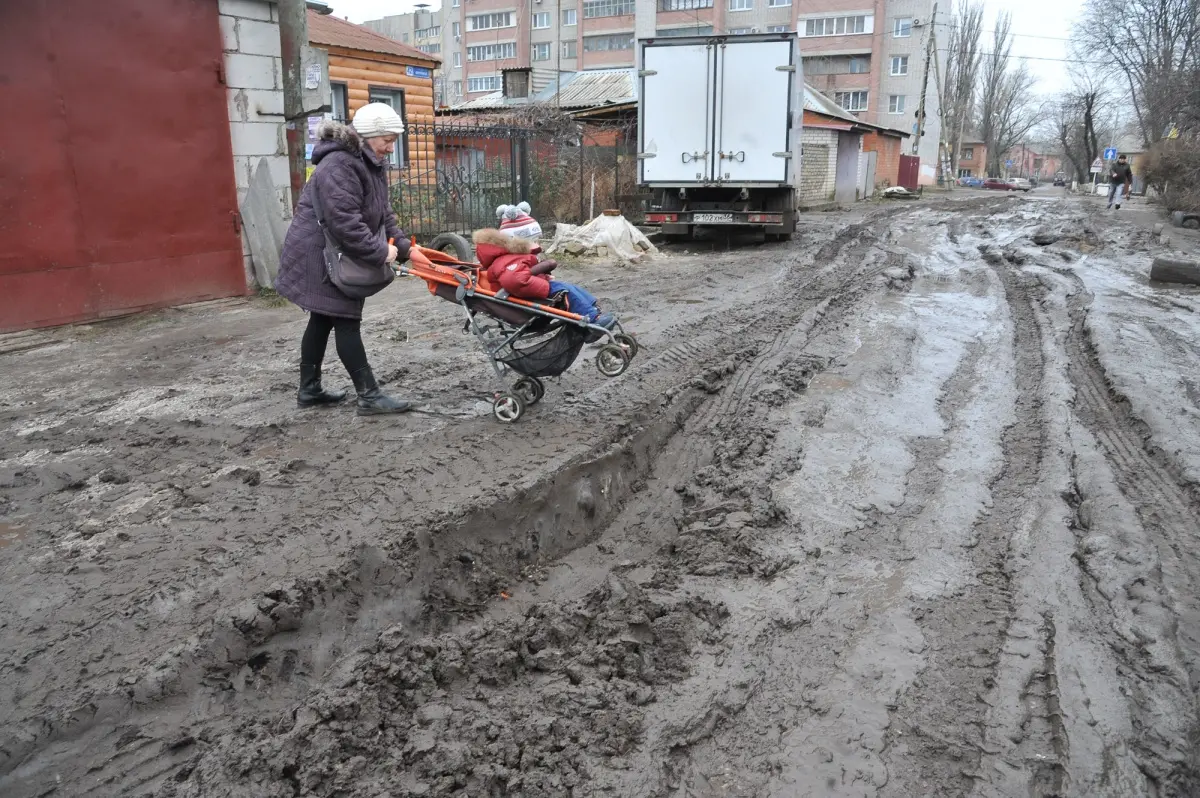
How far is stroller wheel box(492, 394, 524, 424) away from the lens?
511 cm

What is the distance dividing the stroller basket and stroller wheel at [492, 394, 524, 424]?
18cm

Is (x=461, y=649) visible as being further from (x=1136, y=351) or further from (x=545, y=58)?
(x=545, y=58)

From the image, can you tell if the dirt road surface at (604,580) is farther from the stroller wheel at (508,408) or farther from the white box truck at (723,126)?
the white box truck at (723,126)

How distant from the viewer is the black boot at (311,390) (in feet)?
17.4

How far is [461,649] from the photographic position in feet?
10.1

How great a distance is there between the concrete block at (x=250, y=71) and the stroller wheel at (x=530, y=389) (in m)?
5.57

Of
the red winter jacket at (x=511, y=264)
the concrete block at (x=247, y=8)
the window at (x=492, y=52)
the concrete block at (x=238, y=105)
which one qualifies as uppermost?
the window at (x=492, y=52)

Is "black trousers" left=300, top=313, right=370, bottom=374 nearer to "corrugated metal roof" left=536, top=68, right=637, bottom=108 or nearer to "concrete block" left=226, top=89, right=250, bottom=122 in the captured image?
"concrete block" left=226, top=89, right=250, bottom=122

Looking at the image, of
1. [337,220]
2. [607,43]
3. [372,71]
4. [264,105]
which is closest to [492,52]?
[607,43]

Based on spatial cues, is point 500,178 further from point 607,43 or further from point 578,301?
point 607,43

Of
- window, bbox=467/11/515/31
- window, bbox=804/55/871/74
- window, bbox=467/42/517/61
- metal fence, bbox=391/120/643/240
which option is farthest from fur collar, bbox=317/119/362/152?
window, bbox=467/11/515/31

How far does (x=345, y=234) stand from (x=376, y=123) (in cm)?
65

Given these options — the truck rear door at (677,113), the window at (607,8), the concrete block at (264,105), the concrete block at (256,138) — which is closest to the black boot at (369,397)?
the concrete block at (256,138)

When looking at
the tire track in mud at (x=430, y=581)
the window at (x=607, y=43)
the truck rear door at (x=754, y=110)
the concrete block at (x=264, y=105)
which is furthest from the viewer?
the window at (x=607, y=43)
